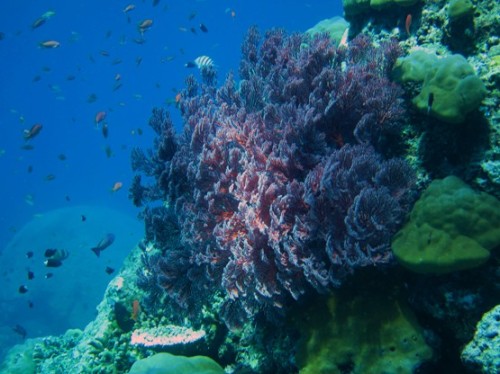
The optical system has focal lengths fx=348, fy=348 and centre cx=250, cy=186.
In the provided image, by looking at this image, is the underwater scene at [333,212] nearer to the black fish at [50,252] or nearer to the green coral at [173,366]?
the green coral at [173,366]

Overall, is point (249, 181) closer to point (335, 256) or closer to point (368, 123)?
point (335, 256)

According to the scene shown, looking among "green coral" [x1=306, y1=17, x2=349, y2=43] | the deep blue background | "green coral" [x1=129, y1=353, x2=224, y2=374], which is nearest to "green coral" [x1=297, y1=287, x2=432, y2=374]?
"green coral" [x1=129, y1=353, x2=224, y2=374]

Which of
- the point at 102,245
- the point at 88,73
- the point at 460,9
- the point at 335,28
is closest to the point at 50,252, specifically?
the point at 102,245

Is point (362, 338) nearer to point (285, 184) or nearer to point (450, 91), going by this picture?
point (285, 184)

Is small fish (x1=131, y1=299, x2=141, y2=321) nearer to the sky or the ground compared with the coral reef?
nearer to the sky

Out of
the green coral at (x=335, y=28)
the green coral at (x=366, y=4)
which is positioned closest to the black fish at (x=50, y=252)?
the green coral at (x=335, y=28)

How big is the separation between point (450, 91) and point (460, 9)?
1.66m

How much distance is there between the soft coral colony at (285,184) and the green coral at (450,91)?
377 millimetres

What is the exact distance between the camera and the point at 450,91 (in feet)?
12.0

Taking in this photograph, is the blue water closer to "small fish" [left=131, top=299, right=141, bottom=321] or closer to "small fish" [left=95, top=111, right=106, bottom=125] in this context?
"small fish" [left=95, top=111, right=106, bottom=125]

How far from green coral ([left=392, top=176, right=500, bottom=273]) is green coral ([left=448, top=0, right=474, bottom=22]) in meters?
2.54

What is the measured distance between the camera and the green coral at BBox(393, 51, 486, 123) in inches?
139

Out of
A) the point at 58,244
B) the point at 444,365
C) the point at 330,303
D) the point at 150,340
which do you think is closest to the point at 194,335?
the point at 150,340

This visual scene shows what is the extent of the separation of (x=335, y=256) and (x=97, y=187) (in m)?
82.9
